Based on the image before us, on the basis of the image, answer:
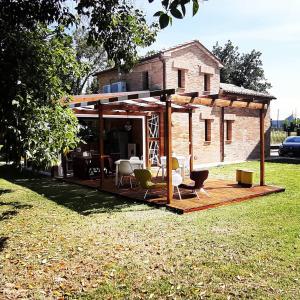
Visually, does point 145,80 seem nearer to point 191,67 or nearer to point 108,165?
point 191,67

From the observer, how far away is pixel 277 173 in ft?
50.7

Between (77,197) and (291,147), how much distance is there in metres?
18.3

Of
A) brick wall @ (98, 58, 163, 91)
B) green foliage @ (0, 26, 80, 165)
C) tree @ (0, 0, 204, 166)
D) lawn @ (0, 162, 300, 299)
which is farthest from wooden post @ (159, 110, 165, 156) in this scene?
green foliage @ (0, 26, 80, 165)

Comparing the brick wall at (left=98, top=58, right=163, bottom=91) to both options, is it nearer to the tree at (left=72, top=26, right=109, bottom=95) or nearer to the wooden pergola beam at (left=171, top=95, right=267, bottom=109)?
the wooden pergola beam at (left=171, top=95, right=267, bottom=109)

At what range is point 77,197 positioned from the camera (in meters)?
10.5

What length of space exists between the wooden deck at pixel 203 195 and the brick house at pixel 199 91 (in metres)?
6.66

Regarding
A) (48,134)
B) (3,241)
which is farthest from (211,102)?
(3,241)

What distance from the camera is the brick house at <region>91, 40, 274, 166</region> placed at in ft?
59.9

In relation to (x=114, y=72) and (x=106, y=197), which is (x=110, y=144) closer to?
(x=114, y=72)

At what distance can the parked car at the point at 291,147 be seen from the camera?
23797 mm

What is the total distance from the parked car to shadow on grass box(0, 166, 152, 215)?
1715cm

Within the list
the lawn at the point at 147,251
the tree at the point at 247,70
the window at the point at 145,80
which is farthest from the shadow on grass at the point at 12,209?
the tree at the point at 247,70

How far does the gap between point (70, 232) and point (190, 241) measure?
8.11 ft

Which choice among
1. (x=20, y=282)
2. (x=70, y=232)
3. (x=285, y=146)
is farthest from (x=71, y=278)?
(x=285, y=146)
